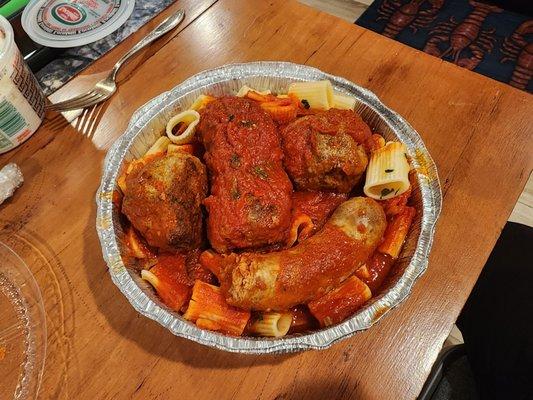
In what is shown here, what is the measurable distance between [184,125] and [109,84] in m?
0.54

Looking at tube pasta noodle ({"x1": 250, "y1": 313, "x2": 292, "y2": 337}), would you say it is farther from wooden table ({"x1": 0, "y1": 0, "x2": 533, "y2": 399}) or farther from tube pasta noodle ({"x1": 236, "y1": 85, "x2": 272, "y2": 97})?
tube pasta noodle ({"x1": 236, "y1": 85, "x2": 272, "y2": 97})

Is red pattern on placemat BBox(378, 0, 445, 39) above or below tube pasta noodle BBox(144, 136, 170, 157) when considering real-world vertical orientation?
below

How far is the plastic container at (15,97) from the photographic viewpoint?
5.27 feet

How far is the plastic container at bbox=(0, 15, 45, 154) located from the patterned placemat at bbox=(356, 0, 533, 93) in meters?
1.91

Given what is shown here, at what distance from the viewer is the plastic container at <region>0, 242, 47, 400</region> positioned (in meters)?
1.32

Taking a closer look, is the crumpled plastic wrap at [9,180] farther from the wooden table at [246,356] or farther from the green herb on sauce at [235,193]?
the green herb on sauce at [235,193]

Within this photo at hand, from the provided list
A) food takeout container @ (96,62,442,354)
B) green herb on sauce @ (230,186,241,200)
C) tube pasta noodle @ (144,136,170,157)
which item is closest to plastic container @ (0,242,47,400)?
food takeout container @ (96,62,442,354)

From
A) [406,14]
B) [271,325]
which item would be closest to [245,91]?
[271,325]

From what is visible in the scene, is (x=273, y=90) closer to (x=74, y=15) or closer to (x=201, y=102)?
(x=201, y=102)

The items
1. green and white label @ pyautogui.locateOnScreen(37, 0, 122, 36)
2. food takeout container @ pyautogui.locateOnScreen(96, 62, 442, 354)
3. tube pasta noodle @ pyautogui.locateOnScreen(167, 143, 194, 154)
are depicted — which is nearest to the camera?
food takeout container @ pyautogui.locateOnScreen(96, 62, 442, 354)

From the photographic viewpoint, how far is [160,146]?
1545 millimetres

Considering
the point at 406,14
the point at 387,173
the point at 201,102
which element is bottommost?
the point at 406,14

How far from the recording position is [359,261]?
1.24 m

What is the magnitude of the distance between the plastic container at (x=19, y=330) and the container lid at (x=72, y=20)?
43.8 inches
